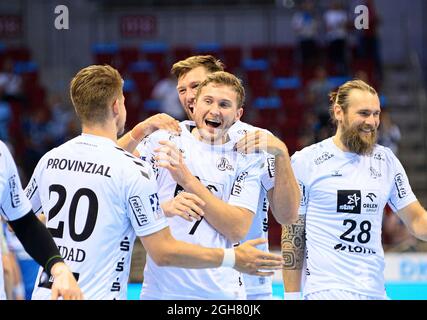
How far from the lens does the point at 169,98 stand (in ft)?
56.0

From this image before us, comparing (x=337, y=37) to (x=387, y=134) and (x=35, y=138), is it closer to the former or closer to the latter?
(x=387, y=134)

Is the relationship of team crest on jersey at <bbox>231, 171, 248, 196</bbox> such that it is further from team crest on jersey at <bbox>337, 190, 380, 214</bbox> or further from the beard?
the beard

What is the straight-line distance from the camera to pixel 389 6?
67.2ft

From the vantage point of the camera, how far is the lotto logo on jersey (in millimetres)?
4688

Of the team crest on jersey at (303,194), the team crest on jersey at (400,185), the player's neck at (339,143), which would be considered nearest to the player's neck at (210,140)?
the team crest on jersey at (303,194)

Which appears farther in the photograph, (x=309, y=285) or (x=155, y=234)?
(x=309, y=285)

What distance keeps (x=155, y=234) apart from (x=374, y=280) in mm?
2096

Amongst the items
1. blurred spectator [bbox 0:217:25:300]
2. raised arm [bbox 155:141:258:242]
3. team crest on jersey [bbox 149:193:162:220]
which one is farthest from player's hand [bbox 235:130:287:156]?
blurred spectator [bbox 0:217:25:300]

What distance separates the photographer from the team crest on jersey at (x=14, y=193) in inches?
176

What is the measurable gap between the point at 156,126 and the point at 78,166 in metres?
0.97

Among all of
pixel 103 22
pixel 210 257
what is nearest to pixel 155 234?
pixel 210 257

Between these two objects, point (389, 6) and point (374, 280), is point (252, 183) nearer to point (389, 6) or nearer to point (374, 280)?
point (374, 280)

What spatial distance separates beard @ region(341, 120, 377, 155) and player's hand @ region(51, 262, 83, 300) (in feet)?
9.34
